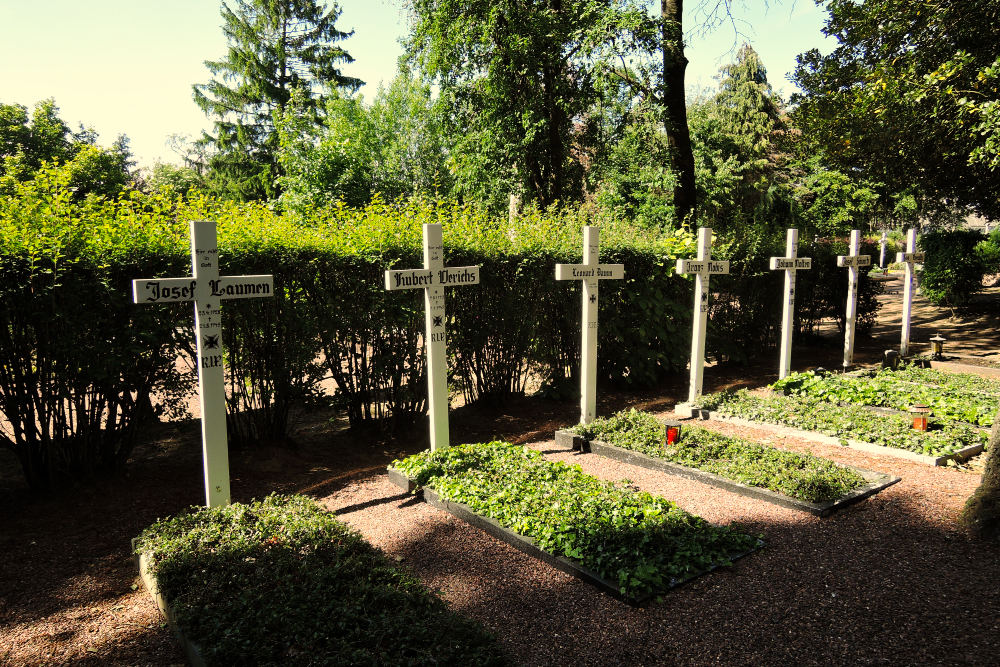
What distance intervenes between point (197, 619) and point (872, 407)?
7.90 meters

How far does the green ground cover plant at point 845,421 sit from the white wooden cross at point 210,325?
5887mm

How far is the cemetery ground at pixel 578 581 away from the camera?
10.9 ft

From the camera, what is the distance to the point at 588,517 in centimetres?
453

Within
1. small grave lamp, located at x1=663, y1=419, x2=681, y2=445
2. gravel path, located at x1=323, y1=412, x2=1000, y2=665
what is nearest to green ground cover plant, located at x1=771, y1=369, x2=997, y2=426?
gravel path, located at x1=323, y1=412, x2=1000, y2=665

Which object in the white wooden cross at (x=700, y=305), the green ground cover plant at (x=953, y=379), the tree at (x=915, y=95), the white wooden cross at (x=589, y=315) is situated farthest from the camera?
the tree at (x=915, y=95)

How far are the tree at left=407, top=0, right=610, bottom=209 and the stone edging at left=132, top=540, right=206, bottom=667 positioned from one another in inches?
432

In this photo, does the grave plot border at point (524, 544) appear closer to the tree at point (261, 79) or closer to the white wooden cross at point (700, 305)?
the white wooden cross at point (700, 305)

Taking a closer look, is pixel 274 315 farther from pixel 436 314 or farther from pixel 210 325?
pixel 436 314

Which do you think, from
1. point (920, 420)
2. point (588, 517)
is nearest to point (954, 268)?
point (920, 420)

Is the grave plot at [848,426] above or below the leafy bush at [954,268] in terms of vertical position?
below

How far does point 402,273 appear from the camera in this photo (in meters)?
5.73

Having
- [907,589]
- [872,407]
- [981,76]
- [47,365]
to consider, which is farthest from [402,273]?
[981,76]

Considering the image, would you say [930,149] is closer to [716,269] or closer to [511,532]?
[716,269]

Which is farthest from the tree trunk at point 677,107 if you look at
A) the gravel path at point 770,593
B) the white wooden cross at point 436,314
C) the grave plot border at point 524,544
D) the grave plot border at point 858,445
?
the grave plot border at point 524,544
